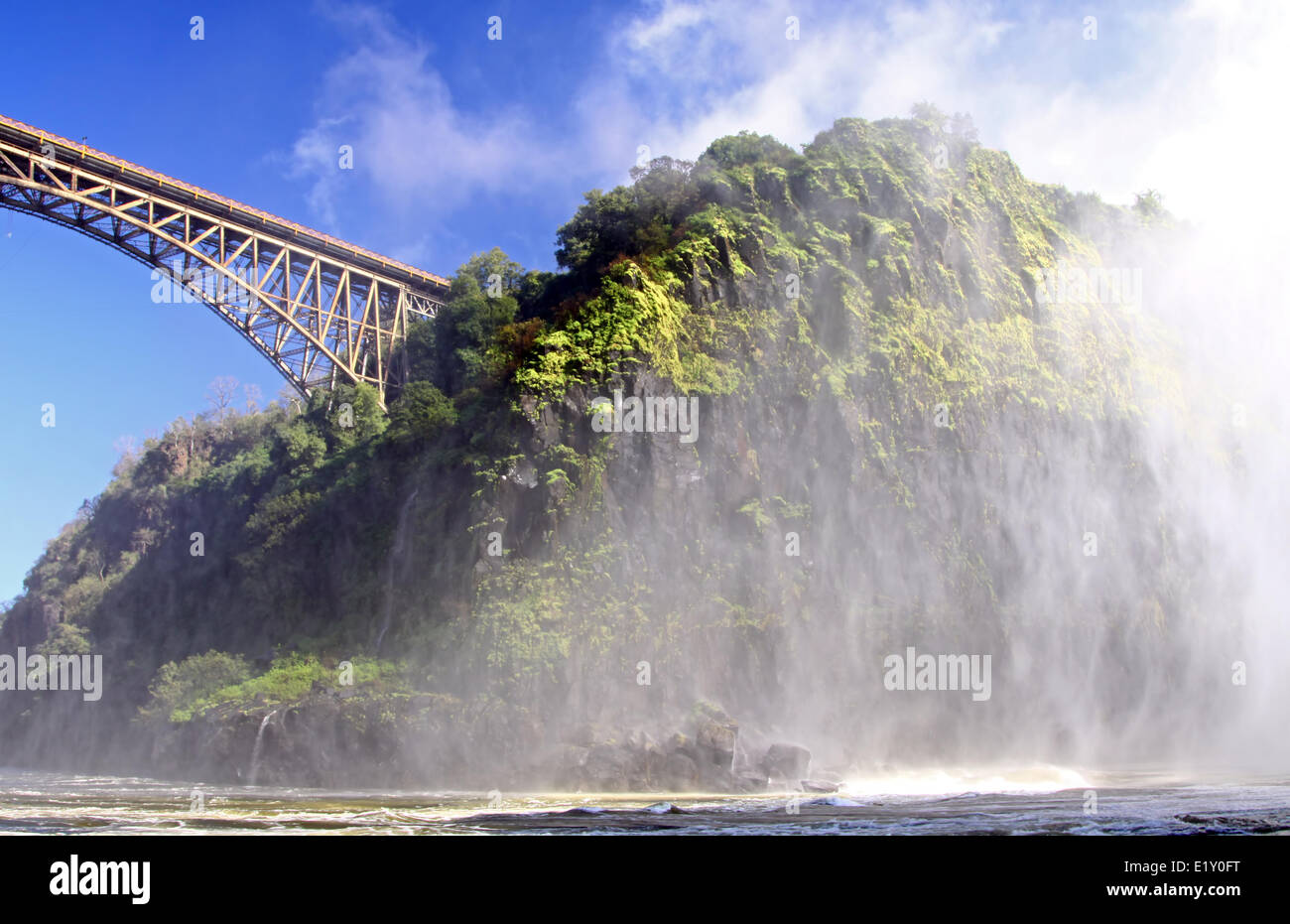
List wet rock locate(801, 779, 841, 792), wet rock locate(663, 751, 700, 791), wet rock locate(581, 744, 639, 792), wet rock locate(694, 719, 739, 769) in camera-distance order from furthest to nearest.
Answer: wet rock locate(694, 719, 739, 769), wet rock locate(801, 779, 841, 792), wet rock locate(663, 751, 700, 791), wet rock locate(581, 744, 639, 792)

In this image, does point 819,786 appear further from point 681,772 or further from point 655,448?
point 655,448

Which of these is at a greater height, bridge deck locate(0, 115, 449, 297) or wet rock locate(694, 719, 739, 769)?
bridge deck locate(0, 115, 449, 297)

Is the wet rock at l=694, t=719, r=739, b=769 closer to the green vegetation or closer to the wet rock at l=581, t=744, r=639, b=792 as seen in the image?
the wet rock at l=581, t=744, r=639, b=792

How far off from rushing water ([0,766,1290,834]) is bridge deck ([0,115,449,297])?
83.9 feet

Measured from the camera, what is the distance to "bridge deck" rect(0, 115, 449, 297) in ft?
126

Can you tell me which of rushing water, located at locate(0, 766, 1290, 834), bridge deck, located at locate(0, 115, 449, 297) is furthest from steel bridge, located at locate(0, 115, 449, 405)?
rushing water, located at locate(0, 766, 1290, 834)

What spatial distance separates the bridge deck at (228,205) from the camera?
38.5 metres

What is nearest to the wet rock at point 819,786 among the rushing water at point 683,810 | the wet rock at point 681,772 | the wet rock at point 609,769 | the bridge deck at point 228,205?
the rushing water at point 683,810

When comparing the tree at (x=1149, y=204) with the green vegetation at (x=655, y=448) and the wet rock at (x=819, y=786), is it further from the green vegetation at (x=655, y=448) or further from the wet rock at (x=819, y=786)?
the wet rock at (x=819, y=786)

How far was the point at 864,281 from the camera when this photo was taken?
40.4m

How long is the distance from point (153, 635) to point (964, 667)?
37.2 meters

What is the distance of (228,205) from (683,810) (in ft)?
119

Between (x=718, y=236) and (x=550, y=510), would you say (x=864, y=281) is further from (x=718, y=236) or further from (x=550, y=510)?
(x=550, y=510)

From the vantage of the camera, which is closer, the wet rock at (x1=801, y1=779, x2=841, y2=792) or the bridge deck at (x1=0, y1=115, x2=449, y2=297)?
the wet rock at (x1=801, y1=779, x2=841, y2=792)
